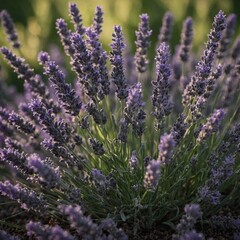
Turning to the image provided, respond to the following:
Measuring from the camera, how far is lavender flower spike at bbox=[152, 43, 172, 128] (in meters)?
1.63

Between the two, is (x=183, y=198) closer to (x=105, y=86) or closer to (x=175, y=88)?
(x=105, y=86)

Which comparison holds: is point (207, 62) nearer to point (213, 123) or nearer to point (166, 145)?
point (213, 123)

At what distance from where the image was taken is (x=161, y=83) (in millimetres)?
1652

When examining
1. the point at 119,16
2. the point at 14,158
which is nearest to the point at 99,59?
the point at 14,158

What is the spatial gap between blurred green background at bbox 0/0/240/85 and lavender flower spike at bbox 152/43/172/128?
2.13 metres

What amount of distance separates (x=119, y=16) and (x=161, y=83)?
231 cm

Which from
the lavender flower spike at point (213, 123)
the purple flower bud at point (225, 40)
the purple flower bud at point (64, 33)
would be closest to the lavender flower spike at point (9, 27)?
the purple flower bud at point (64, 33)

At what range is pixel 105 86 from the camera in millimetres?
1729

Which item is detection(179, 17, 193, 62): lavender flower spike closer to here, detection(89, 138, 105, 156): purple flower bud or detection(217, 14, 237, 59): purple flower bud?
detection(217, 14, 237, 59): purple flower bud

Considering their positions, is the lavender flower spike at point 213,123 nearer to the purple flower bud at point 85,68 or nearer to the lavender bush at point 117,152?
the lavender bush at point 117,152

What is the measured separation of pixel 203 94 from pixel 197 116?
0.46 ft

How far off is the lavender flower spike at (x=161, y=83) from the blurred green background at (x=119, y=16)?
2.13 metres

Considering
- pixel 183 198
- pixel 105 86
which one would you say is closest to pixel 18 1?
pixel 105 86

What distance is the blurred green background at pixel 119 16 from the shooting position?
3.79 meters
